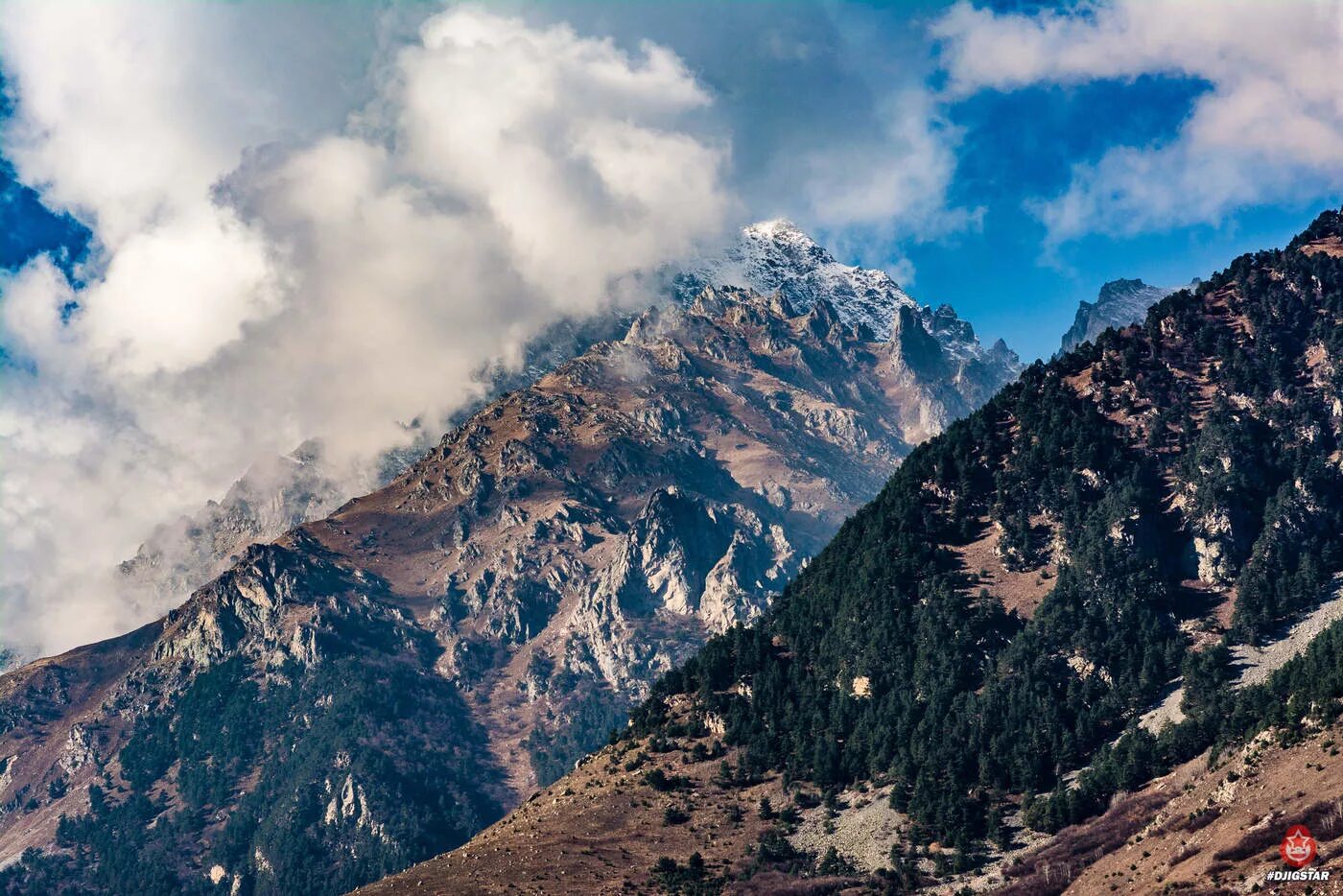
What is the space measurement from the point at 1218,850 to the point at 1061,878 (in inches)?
1449

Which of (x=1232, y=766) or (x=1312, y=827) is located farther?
(x=1232, y=766)

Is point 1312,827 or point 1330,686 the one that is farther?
point 1330,686

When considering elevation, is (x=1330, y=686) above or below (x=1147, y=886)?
above

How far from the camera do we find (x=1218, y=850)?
6220 inches

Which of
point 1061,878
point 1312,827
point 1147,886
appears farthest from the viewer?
point 1061,878

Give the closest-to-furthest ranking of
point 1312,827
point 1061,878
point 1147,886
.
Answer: point 1312,827 < point 1147,886 < point 1061,878

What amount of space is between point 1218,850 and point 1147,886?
402 inches

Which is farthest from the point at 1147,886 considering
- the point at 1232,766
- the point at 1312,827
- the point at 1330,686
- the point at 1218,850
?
the point at 1330,686

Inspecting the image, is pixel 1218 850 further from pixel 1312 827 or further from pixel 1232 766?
pixel 1232 766

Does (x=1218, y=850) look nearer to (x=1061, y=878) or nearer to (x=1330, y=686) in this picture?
(x=1061, y=878)

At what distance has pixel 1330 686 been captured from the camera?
195 metres

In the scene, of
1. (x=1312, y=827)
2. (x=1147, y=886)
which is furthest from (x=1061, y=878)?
(x=1312, y=827)

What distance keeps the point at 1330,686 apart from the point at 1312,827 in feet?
167

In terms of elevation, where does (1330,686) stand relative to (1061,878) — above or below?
above
